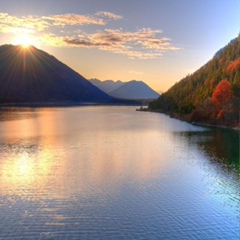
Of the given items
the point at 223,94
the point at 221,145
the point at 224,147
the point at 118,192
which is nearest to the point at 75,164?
the point at 118,192

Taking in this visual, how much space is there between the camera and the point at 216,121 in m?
89.7

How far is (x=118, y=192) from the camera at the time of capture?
3052cm

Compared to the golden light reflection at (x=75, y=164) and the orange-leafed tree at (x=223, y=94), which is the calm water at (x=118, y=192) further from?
the orange-leafed tree at (x=223, y=94)

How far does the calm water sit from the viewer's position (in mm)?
22953

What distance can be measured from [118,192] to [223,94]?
70.1 m

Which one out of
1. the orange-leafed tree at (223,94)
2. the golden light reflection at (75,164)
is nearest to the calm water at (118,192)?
the golden light reflection at (75,164)

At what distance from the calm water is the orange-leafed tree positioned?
38457mm

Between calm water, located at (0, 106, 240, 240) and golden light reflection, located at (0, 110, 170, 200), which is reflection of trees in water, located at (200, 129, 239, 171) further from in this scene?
golden light reflection, located at (0, 110, 170, 200)

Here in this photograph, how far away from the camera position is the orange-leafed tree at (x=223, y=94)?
302 ft

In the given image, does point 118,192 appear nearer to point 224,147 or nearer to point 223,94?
point 224,147

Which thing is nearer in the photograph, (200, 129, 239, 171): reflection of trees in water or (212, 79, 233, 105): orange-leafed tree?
(200, 129, 239, 171): reflection of trees in water

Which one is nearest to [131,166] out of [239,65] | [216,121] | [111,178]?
[111,178]

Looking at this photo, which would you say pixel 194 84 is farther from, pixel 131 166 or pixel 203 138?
pixel 131 166

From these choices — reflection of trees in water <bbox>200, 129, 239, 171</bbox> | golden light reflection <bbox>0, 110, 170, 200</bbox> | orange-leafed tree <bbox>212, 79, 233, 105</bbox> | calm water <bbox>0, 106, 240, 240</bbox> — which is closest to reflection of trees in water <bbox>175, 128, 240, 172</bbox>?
reflection of trees in water <bbox>200, 129, 239, 171</bbox>
